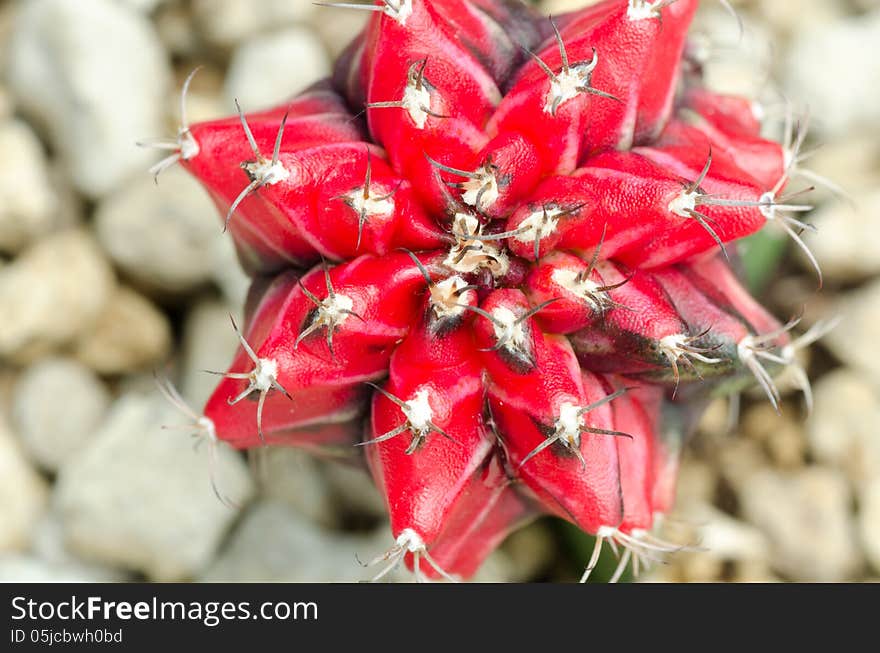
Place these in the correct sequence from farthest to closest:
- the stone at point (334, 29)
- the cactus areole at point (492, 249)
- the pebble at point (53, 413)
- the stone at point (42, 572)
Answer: the stone at point (334, 29), the pebble at point (53, 413), the stone at point (42, 572), the cactus areole at point (492, 249)

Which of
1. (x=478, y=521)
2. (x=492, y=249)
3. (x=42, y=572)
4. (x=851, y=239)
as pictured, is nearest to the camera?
(x=492, y=249)

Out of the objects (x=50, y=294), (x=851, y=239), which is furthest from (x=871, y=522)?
(x=50, y=294)

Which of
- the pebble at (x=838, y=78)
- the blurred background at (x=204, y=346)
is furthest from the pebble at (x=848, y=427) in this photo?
the pebble at (x=838, y=78)

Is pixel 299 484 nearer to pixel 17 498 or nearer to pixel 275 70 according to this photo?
pixel 17 498

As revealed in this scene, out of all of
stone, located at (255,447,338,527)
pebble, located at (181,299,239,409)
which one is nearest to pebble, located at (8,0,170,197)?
pebble, located at (181,299,239,409)

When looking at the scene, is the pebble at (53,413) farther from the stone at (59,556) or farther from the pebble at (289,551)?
the pebble at (289,551)
